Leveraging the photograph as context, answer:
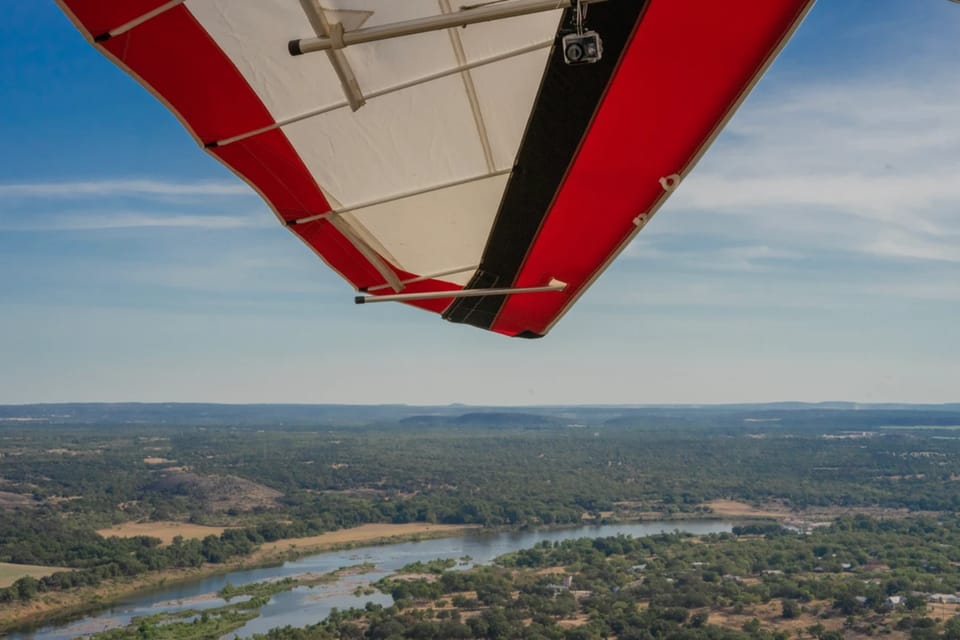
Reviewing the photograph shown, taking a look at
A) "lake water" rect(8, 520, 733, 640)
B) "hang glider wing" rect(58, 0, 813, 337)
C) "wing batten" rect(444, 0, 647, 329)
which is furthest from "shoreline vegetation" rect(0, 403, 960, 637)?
"hang glider wing" rect(58, 0, 813, 337)

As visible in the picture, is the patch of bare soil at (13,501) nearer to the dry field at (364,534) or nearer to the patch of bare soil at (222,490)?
the patch of bare soil at (222,490)

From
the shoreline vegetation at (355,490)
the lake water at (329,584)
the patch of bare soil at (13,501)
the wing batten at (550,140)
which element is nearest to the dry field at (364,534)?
the shoreline vegetation at (355,490)

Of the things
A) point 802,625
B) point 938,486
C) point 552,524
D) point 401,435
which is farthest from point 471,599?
point 401,435

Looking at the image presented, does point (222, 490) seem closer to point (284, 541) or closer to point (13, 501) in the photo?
point (13, 501)

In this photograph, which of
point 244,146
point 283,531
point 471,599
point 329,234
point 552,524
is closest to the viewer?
point 244,146

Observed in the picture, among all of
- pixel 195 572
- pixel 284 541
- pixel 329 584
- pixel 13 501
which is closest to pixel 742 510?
pixel 284 541

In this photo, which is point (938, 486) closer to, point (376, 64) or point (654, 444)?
point (654, 444)
